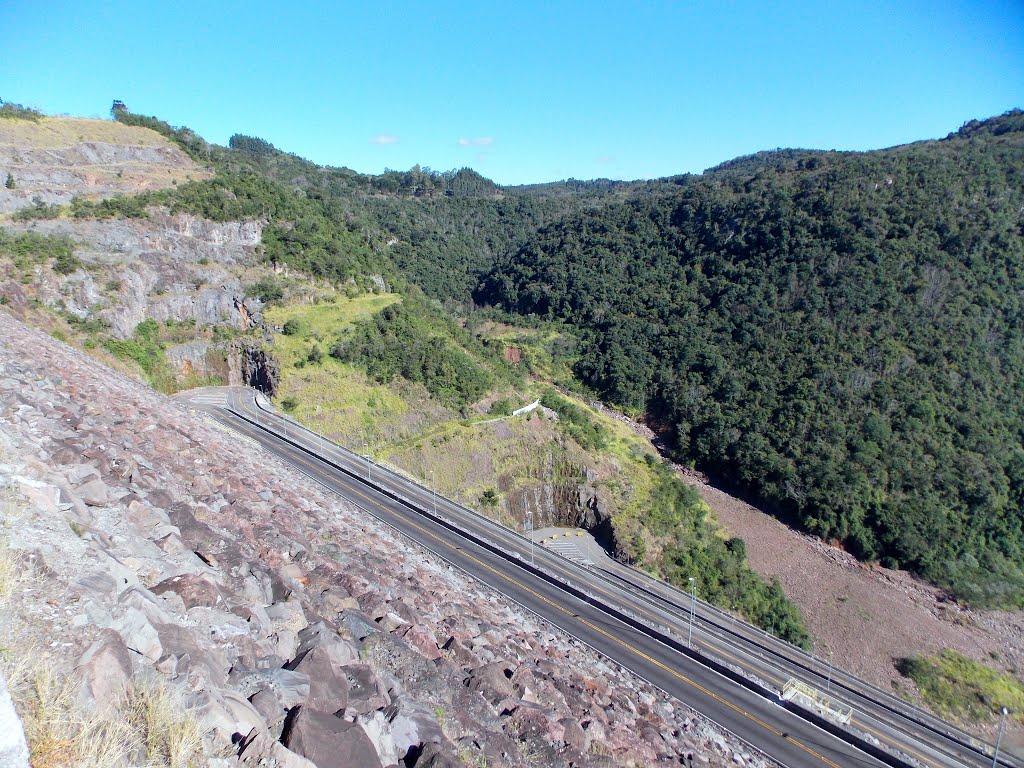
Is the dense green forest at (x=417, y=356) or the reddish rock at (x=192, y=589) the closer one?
the reddish rock at (x=192, y=589)

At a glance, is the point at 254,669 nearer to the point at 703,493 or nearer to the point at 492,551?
the point at 492,551

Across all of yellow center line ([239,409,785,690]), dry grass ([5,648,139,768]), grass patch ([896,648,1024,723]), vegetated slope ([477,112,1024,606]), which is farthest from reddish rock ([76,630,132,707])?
vegetated slope ([477,112,1024,606])

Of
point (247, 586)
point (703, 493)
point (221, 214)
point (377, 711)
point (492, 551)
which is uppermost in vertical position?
point (221, 214)

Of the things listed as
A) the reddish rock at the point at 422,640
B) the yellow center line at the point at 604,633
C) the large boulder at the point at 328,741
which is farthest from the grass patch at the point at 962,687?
the large boulder at the point at 328,741

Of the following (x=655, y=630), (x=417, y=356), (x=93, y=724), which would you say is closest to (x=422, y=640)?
(x=93, y=724)

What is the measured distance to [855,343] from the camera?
154 feet

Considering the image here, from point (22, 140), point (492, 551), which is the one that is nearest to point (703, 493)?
point (492, 551)

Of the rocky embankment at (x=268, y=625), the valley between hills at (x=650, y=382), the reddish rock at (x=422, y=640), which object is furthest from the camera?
the valley between hills at (x=650, y=382)

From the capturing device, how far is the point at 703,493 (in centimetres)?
4262

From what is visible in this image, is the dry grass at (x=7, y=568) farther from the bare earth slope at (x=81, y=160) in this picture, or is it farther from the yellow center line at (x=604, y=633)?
the bare earth slope at (x=81, y=160)

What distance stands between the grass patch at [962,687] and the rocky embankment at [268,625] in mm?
25044

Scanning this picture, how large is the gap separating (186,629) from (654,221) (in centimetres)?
8217

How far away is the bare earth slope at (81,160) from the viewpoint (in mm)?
36031

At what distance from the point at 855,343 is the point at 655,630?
1618 inches
